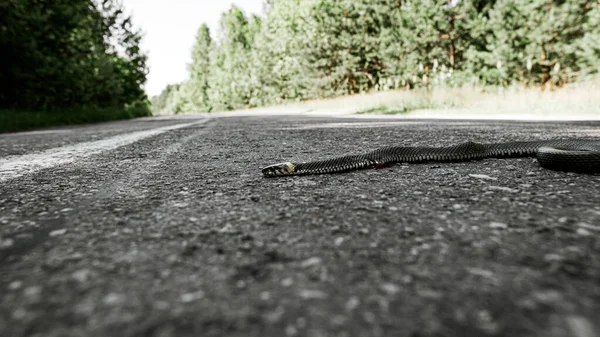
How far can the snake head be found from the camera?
2.17m

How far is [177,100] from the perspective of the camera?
79562 mm

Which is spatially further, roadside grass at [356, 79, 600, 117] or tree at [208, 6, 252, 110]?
tree at [208, 6, 252, 110]

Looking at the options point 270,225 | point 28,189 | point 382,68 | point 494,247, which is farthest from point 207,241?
point 382,68

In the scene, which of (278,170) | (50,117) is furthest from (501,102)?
(50,117)

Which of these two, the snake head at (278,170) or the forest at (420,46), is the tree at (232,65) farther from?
the snake head at (278,170)

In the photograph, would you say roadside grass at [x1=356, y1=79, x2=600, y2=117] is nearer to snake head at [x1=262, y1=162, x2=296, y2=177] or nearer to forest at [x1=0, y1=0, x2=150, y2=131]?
snake head at [x1=262, y1=162, x2=296, y2=177]

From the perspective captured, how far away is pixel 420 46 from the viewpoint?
22.5 metres

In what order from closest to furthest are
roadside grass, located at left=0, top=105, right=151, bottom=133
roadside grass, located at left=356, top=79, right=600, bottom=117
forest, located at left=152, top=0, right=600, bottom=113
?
roadside grass, located at left=356, top=79, right=600, bottom=117 < roadside grass, located at left=0, top=105, right=151, bottom=133 < forest, located at left=152, top=0, right=600, bottom=113

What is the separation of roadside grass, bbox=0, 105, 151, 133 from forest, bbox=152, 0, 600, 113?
588 inches

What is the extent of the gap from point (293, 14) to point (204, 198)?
3581cm

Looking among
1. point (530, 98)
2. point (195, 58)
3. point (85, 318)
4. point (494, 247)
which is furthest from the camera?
point (195, 58)

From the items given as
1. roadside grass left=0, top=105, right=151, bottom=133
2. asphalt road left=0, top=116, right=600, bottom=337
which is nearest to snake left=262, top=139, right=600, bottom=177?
asphalt road left=0, top=116, right=600, bottom=337

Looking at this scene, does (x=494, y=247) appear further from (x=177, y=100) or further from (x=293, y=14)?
(x=177, y=100)

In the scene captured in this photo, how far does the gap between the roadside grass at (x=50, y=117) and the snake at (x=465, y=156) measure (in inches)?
433
